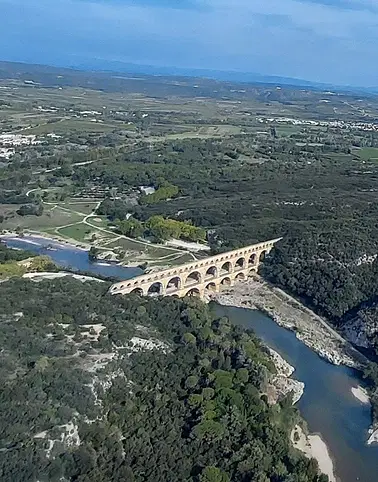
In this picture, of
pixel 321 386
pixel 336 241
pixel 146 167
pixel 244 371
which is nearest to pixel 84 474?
pixel 244 371

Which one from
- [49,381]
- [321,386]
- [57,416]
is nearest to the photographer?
[57,416]

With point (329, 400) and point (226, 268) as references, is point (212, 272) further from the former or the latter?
point (329, 400)

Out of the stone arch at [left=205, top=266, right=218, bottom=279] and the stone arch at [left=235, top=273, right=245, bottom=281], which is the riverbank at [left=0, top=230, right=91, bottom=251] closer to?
the stone arch at [left=205, top=266, right=218, bottom=279]

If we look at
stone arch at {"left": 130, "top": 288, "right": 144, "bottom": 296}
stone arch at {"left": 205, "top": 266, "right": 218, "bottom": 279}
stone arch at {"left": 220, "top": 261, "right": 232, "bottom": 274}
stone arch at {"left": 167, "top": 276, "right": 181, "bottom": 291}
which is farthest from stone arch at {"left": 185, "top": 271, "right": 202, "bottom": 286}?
stone arch at {"left": 130, "top": 288, "right": 144, "bottom": 296}

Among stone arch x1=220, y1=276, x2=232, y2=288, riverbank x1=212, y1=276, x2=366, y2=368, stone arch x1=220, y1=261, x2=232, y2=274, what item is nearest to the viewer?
riverbank x1=212, y1=276, x2=366, y2=368

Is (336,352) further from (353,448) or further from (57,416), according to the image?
(57,416)

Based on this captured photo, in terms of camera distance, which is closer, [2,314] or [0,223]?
[2,314]

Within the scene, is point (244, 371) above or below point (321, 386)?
above
